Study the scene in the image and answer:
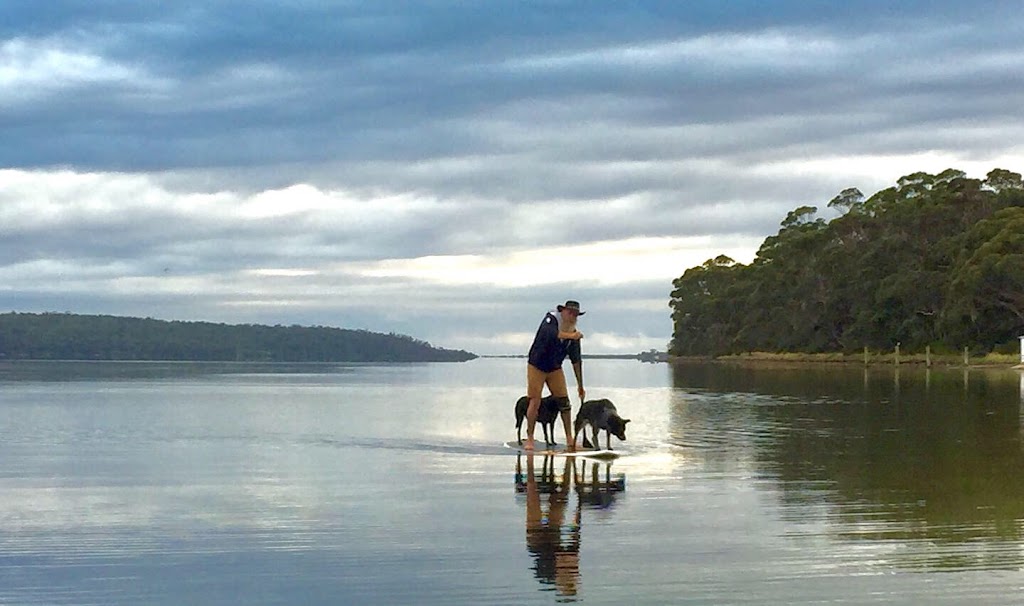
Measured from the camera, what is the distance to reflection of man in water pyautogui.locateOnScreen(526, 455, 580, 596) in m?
8.45

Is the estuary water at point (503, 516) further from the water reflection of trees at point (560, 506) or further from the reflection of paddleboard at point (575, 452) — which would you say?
the reflection of paddleboard at point (575, 452)

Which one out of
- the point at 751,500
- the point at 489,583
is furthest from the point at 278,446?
the point at 489,583

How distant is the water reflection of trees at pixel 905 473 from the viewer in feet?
32.6

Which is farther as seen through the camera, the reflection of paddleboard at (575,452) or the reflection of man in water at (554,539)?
the reflection of paddleboard at (575,452)

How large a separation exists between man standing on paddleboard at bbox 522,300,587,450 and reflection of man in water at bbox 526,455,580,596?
3.91m

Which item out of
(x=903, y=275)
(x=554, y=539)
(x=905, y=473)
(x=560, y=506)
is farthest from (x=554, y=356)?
(x=903, y=275)

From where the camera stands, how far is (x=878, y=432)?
21.9 m

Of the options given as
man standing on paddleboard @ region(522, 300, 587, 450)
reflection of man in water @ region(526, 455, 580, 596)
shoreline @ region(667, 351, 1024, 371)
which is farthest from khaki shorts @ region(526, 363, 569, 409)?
shoreline @ region(667, 351, 1024, 371)

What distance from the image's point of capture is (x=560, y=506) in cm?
1216

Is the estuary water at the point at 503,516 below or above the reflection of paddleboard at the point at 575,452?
below

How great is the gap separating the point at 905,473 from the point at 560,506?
4591mm

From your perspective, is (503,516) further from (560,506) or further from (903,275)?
(903,275)

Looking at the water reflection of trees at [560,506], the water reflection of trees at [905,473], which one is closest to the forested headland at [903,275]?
the water reflection of trees at [905,473]

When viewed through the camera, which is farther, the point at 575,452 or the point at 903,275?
the point at 903,275
